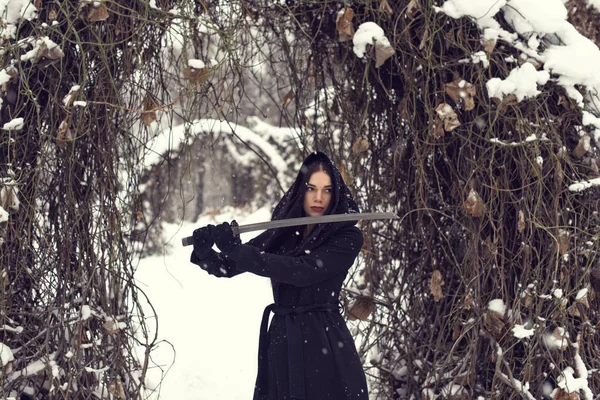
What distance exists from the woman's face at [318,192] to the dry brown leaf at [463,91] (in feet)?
2.21

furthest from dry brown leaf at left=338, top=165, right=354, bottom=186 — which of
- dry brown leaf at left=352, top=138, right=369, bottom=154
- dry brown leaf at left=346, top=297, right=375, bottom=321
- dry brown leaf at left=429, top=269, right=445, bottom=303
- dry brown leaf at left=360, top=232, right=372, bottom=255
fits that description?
dry brown leaf at left=429, top=269, right=445, bottom=303

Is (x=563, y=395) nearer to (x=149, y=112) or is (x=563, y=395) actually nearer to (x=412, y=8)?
(x=412, y=8)

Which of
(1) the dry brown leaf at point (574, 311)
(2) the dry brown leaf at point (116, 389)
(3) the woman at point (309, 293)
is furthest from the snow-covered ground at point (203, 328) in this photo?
(1) the dry brown leaf at point (574, 311)

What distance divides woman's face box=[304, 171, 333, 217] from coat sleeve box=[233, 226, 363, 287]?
0.12 metres

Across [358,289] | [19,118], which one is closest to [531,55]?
[358,289]

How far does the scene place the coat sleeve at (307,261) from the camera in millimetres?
2814

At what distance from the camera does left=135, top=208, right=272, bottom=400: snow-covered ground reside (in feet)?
17.5

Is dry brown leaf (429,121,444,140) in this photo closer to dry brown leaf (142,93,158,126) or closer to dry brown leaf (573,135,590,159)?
dry brown leaf (573,135,590,159)

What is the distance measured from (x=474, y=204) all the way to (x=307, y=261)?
2.75 feet

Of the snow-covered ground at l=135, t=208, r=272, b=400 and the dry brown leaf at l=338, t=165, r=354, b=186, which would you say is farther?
the snow-covered ground at l=135, t=208, r=272, b=400

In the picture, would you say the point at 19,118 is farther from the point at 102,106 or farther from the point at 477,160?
the point at 477,160

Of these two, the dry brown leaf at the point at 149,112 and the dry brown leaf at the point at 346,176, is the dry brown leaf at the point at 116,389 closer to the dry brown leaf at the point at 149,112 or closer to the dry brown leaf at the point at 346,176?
the dry brown leaf at the point at 149,112

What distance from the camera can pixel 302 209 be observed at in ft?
10.2

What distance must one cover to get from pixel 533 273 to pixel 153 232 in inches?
255
